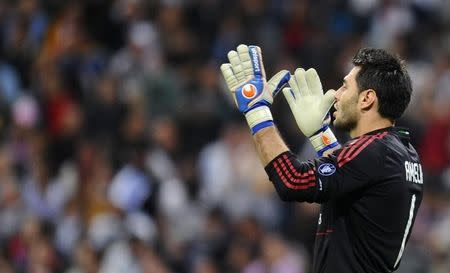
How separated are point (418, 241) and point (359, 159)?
495 centimetres

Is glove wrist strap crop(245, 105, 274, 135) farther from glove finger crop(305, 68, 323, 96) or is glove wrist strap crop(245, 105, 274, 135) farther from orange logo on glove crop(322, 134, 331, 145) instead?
orange logo on glove crop(322, 134, 331, 145)

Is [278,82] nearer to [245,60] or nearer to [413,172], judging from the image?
[245,60]

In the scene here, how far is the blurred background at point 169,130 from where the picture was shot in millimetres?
9914

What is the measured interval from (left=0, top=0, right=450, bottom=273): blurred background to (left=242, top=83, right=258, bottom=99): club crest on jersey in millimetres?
4545

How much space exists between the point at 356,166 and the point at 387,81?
419 millimetres

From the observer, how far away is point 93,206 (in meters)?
11.2

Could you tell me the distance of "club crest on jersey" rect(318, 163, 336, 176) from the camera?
4.36 m

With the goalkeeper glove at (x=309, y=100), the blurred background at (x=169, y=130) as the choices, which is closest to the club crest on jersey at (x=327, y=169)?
the goalkeeper glove at (x=309, y=100)

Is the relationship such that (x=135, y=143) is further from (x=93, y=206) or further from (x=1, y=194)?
(x=1, y=194)

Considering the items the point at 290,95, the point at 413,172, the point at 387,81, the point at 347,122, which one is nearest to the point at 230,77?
the point at 290,95

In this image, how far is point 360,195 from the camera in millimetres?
4453

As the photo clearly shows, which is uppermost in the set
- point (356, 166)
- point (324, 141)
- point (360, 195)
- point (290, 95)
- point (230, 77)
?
point (230, 77)

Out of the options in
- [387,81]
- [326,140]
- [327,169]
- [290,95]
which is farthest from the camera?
[326,140]

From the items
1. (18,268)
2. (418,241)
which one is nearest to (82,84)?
(18,268)
